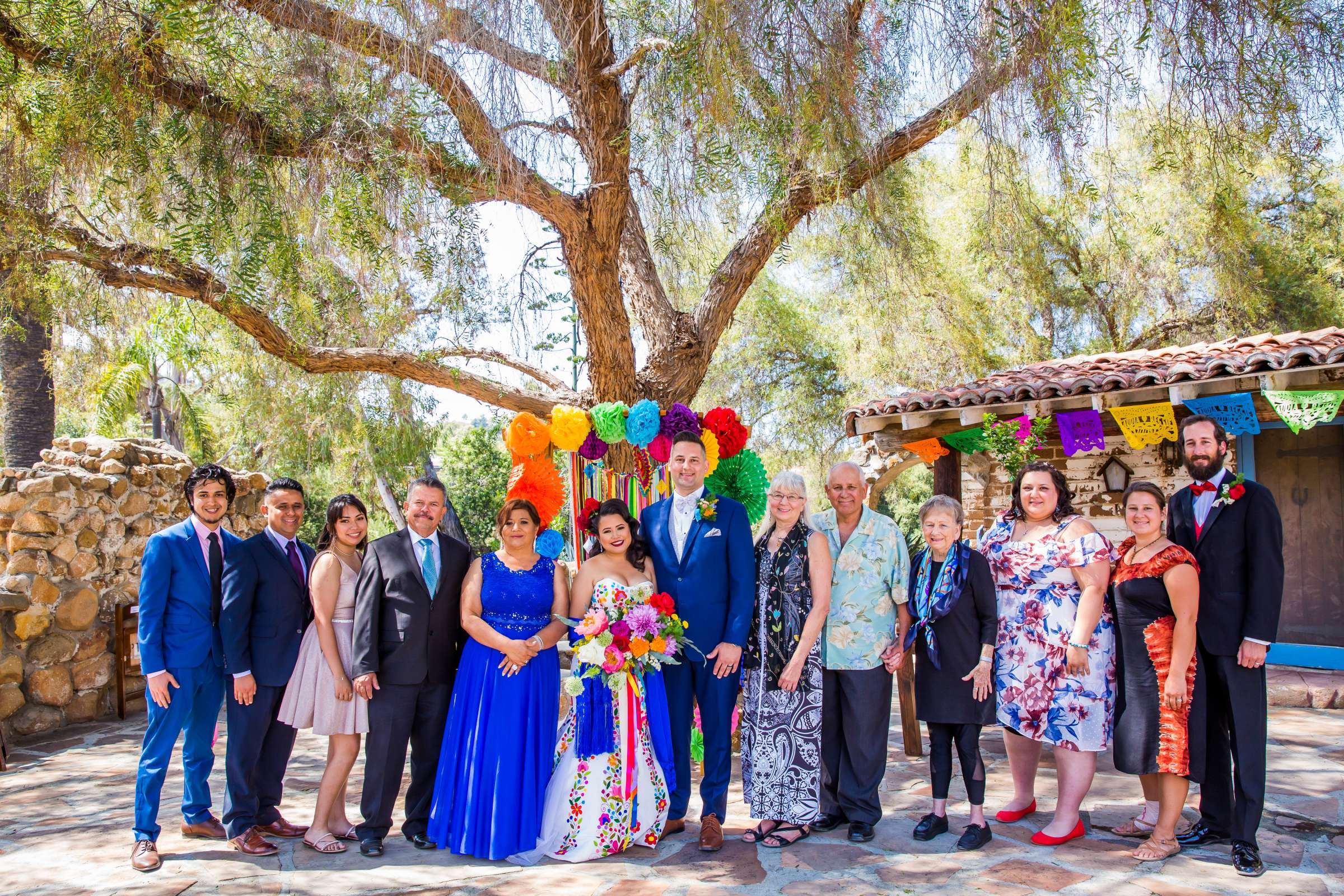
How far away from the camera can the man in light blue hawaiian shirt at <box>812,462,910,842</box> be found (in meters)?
4.02

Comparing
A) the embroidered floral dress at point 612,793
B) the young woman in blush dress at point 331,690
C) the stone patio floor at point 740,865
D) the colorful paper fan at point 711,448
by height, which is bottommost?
the stone patio floor at point 740,865

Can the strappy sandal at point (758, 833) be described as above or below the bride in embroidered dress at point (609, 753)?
below

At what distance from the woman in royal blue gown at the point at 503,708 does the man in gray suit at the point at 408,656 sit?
97 millimetres

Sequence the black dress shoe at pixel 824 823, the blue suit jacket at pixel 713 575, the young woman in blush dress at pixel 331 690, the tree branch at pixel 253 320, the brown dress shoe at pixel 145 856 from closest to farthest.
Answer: the brown dress shoe at pixel 145 856, the young woman in blush dress at pixel 331 690, the blue suit jacket at pixel 713 575, the black dress shoe at pixel 824 823, the tree branch at pixel 253 320

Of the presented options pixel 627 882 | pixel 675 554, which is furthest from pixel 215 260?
pixel 627 882

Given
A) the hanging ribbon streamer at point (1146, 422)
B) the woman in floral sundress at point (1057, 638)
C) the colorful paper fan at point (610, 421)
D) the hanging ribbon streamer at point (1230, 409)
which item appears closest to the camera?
the woman in floral sundress at point (1057, 638)

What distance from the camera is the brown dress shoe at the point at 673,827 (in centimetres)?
407

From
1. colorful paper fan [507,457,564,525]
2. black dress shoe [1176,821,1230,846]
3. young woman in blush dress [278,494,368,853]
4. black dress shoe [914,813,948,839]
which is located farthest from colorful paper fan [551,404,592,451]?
black dress shoe [1176,821,1230,846]

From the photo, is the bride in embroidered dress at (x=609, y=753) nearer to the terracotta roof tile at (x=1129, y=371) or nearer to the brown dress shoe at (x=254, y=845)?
the brown dress shoe at (x=254, y=845)

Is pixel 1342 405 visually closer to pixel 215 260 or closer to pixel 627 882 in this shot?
pixel 627 882

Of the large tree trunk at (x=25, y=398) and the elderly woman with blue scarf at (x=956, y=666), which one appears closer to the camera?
the elderly woman with blue scarf at (x=956, y=666)

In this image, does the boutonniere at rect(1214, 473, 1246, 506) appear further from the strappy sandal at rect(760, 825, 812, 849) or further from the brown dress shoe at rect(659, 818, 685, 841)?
the brown dress shoe at rect(659, 818, 685, 841)

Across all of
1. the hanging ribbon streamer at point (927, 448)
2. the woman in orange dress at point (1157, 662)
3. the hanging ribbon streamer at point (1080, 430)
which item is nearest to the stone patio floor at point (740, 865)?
the woman in orange dress at point (1157, 662)

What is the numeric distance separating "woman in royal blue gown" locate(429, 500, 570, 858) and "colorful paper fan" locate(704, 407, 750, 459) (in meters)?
1.26
